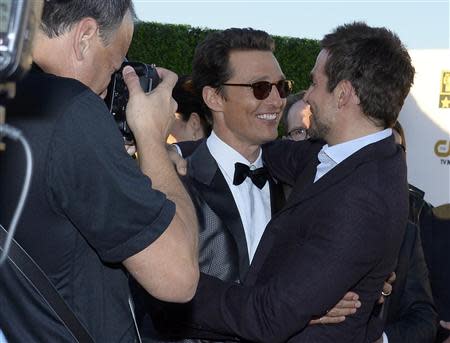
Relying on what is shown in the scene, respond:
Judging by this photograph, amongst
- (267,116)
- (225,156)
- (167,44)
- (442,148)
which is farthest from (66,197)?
(167,44)

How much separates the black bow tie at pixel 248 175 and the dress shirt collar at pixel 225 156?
62 millimetres

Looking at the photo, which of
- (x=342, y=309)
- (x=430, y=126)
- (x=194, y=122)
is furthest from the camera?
(x=430, y=126)

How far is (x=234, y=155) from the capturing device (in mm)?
3498

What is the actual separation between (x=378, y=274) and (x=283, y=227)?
1.24 feet

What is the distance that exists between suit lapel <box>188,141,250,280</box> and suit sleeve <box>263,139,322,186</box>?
28cm

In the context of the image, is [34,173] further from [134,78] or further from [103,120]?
[134,78]

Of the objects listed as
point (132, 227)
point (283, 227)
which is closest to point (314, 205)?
point (283, 227)

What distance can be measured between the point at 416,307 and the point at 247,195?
92cm

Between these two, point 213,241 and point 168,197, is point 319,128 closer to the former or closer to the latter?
point 213,241

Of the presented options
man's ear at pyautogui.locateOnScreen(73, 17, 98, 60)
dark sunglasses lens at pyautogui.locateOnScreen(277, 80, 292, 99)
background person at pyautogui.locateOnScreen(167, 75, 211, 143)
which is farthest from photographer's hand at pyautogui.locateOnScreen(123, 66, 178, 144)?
background person at pyautogui.locateOnScreen(167, 75, 211, 143)

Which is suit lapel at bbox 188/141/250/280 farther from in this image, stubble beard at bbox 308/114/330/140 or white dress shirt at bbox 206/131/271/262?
stubble beard at bbox 308/114/330/140

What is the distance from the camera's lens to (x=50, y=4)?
196 cm

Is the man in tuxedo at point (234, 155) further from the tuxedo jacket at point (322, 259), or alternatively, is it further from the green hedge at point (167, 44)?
the green hedge at point (167, 44)

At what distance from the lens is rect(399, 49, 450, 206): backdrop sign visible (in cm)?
773
